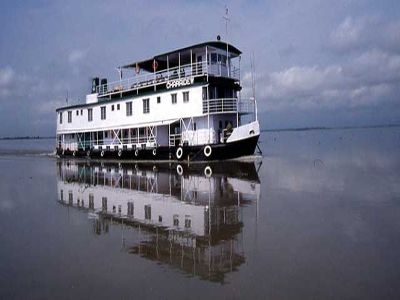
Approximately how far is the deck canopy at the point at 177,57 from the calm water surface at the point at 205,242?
52.6ft

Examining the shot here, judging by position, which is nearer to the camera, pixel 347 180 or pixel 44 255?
pixel 44 255

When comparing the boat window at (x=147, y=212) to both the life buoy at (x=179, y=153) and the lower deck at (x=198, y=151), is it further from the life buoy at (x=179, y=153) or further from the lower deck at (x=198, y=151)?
the life buoy at (x=179, y=153)

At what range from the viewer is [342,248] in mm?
8430

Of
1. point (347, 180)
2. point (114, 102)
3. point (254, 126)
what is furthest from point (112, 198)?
point (114, 102)

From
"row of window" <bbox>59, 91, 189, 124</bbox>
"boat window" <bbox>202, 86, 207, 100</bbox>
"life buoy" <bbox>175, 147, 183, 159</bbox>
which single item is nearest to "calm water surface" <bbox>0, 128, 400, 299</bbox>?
"life buoy" <bbox>175, 147, 183, 159</bbox>

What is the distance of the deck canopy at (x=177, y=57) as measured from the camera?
30656 mm

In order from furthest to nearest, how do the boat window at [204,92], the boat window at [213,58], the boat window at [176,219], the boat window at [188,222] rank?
the boat window at [213,58] < the boat window at [204,92] < the boat window at [176,219] < the boat window at [188,222]

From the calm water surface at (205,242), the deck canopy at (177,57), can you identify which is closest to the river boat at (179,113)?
the deck canopy at (177,57)

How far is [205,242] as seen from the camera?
361 inches

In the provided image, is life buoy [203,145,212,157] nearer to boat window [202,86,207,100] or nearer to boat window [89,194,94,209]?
boat window [202,86,207,100]

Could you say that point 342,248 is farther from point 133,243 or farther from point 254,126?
point 254,126

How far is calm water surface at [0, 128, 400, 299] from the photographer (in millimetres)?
6629

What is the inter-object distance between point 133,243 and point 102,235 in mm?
1309

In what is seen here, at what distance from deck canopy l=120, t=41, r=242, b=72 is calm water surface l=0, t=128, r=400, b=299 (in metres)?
16.0
